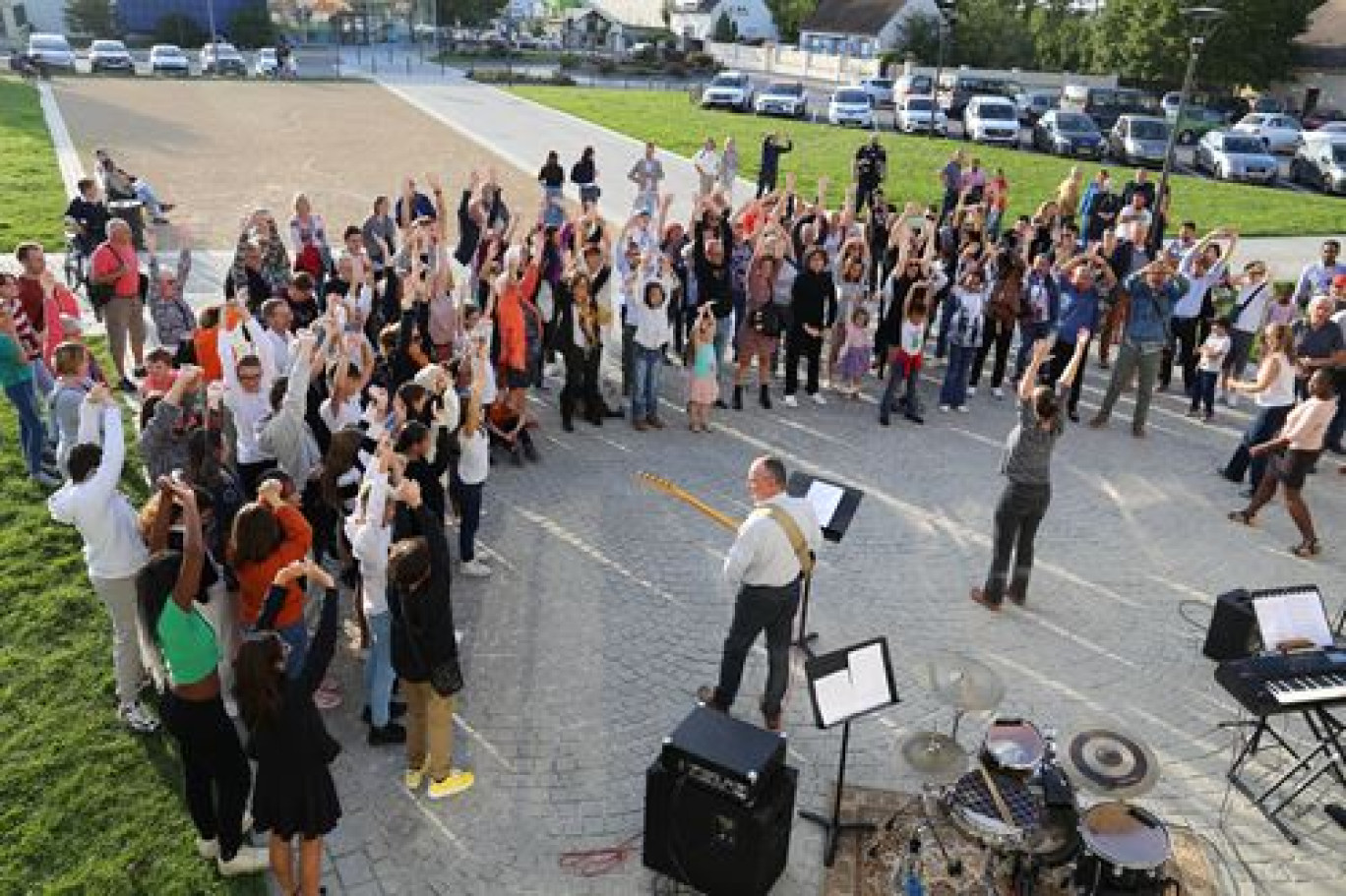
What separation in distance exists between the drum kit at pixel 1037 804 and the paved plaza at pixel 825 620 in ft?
2.62

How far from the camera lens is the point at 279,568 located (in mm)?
5914

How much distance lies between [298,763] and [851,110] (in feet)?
113

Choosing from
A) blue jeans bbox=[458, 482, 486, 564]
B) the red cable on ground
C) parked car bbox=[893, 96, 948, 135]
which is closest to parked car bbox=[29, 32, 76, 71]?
parked car bbox=[893, 96, 948, 135]

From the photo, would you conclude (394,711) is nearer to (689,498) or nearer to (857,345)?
(689,498)

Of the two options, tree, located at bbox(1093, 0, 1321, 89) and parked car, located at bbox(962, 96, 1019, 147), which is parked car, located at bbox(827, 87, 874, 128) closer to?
parked car, located at bbox(962, 96, 1019, 147)

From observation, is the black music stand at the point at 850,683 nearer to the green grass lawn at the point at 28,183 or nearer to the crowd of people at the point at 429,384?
the crowd of people at the point at 429,384

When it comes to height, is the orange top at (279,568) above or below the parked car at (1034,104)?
below

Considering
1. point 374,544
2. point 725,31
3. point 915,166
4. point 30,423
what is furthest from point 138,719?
point 725,31

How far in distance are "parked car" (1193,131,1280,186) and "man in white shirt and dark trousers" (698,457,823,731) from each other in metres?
28.7

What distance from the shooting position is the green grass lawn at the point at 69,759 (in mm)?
5402

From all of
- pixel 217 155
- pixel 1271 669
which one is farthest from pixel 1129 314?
pixel 217 155

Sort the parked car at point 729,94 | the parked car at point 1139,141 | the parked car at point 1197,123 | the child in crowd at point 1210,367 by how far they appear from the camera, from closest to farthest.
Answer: the child in crowd at point 1210,367
the parked car at point 1139,141
the parked car at point 1197,123
the parked car at point 729,94

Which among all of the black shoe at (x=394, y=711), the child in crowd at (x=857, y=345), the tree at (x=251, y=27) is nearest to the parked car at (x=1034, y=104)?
the child in crowd at (x=857, y=345)

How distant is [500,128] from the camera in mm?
32188
